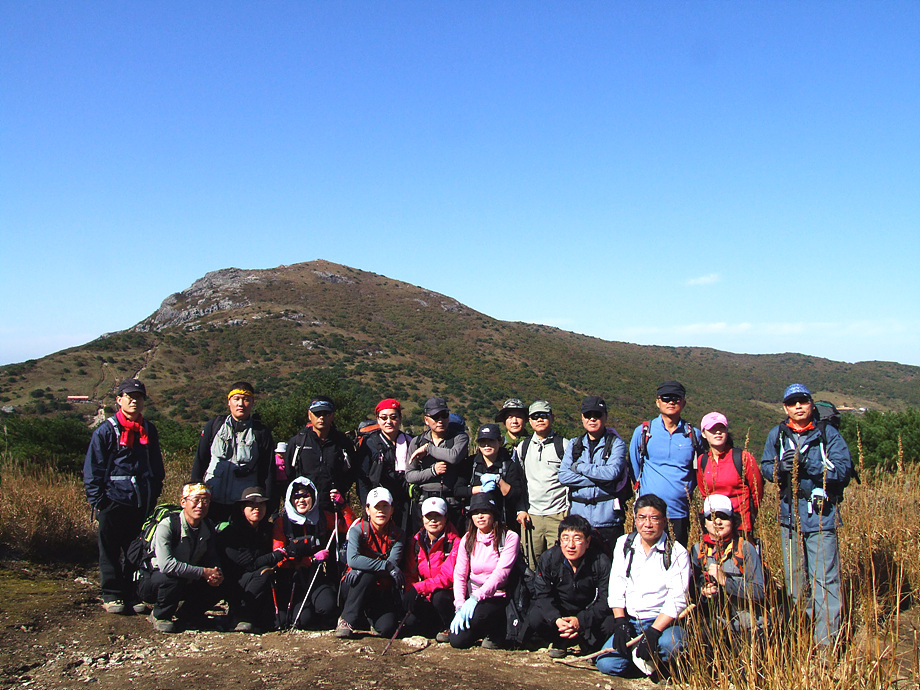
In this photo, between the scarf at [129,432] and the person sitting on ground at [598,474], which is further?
the scarf at [129,432]

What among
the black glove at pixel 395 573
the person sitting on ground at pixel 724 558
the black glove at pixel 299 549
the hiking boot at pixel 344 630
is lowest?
the hiking boot at pixel 344 630

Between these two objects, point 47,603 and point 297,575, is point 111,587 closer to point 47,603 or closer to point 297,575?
point 47,603

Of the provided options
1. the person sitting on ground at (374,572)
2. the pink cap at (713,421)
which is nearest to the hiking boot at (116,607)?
the person sitting on ground at (374,572)

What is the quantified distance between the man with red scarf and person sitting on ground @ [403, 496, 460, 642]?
2.14 meters

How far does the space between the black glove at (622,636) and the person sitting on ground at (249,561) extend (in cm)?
247

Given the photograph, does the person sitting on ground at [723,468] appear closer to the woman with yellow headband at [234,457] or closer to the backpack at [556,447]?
the backpack at [556,447]

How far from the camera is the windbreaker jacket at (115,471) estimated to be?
4.80m

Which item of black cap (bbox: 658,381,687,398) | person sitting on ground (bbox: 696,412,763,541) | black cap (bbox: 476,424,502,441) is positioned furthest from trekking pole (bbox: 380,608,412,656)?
Answer: black cap (bbox: 658,381,687,398)

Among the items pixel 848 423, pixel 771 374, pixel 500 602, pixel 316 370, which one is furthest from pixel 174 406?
pixel 771 374

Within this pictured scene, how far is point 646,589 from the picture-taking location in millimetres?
3994

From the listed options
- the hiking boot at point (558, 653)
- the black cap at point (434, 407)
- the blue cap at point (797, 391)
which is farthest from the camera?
the black cap at point (434, 407)

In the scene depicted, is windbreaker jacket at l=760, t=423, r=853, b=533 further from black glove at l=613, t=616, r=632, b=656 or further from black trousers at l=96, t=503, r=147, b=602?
black trousers at l=96, t=503, r=147, b=602

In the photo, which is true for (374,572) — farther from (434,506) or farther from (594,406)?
(594,406)

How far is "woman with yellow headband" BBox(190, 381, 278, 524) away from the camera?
510 centimetres
